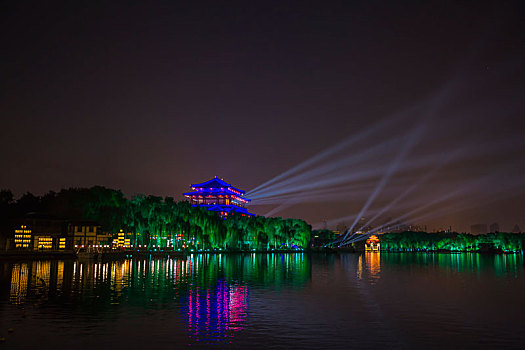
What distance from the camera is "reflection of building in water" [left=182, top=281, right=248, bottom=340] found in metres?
17.8

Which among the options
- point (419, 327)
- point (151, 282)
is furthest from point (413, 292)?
point (151, 282)

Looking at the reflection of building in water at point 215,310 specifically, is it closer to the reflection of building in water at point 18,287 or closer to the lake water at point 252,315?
the lake water at point 252,315

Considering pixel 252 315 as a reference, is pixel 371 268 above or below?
above

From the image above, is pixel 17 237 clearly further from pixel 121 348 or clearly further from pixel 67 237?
pixel 121 348

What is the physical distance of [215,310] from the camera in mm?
21891

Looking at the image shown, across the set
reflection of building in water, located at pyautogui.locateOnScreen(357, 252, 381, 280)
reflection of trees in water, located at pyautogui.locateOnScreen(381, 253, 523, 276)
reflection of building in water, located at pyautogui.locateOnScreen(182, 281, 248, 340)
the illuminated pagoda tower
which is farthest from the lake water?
the illuminated pagoda tower

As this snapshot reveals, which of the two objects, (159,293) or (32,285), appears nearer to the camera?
(159,293)

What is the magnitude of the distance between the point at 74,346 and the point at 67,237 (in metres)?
60.6

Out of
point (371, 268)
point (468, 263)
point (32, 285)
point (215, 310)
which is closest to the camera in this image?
point (215, 310)

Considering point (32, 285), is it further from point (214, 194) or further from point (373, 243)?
point (373, 243)

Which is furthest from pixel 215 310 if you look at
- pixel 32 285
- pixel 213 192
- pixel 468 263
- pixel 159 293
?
pixel 213 192

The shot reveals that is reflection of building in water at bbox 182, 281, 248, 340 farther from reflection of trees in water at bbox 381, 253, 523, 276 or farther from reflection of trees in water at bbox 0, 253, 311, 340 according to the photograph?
reflection of trees in water at bbox 381, 253, 523, 276

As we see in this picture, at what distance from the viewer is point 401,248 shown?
621 ft

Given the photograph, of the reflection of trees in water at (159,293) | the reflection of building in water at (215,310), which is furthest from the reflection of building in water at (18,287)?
the reflection of building in water at (215,310)
